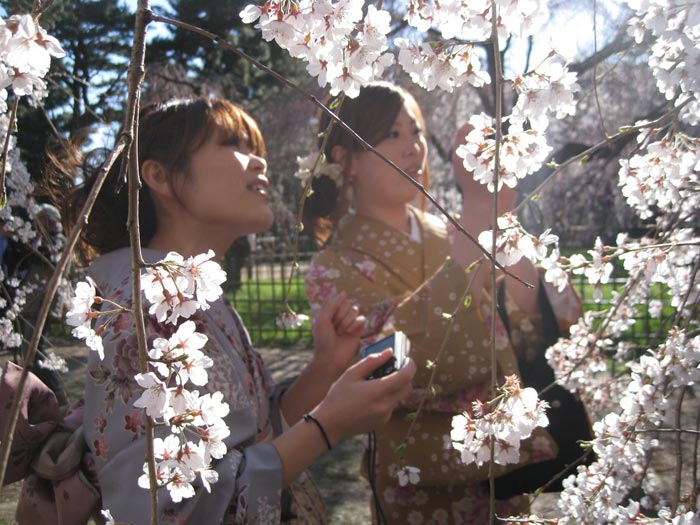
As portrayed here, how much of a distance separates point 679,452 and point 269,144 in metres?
10.8

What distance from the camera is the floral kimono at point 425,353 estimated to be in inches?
57.4

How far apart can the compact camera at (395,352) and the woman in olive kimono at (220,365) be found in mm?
34

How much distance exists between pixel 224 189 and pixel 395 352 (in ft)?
1.51

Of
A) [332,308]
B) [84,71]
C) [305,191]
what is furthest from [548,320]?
[84,71]

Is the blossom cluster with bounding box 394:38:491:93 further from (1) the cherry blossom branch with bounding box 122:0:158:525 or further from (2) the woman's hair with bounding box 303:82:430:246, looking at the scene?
(2) the woman's hair with bounding box 303:82:430:246

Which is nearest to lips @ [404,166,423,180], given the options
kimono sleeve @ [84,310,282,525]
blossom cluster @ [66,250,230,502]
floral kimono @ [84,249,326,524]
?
floral kimono @ [84,249,326,524]

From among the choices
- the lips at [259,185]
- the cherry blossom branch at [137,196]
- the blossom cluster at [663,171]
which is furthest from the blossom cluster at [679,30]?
the lips at [259,185]

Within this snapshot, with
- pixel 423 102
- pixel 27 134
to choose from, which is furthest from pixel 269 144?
pixel 27 134

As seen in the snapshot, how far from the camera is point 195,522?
3.03 ft

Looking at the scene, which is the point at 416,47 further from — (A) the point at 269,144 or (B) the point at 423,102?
(A) the point at 269,144

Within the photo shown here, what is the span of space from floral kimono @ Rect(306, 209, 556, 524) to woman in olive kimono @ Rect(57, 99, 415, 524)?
0.19 m

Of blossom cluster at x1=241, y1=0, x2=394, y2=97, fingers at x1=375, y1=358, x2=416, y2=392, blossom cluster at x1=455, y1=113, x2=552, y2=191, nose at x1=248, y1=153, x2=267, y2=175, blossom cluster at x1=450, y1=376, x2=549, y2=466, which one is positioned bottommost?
blossom cluster at x1=450, y1=376, x2=549, y2=466

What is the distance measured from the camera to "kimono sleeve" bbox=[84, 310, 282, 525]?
0.90 meters

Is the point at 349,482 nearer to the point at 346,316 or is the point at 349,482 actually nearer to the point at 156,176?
the point at 346,316
